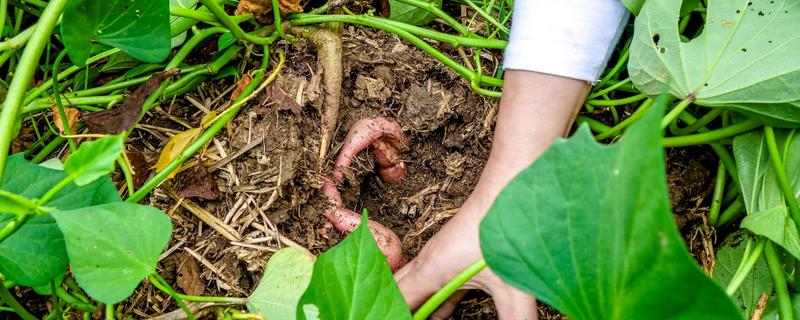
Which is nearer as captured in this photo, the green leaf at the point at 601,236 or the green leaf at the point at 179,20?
the green leaf at the point at 601,236

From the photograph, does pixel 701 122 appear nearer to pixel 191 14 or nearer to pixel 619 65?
pixel 619 65

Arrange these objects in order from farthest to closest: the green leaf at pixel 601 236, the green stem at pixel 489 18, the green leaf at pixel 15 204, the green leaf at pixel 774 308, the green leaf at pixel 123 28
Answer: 1. the green stem at pixel 489 18
2. the green leaf at pixel 774 308
3. the green leaf at pixel 123 28
4. the green leaf at pixel 15 204
5. the green leaf at pixel 601 236

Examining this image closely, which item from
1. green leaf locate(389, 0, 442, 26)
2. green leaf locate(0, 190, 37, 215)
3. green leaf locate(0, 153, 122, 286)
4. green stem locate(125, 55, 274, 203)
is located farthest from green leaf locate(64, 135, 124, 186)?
green leaf locate(389, 0, 442, 26)

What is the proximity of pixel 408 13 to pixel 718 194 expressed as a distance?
60 cm

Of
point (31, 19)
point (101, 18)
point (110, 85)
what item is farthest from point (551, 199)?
point (31, 19)

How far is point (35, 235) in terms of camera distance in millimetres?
744

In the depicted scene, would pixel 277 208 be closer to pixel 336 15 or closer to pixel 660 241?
pixel 336 15

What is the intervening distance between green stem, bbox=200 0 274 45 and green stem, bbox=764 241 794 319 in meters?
0.81

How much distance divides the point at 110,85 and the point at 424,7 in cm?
53

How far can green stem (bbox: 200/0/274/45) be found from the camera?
945mm

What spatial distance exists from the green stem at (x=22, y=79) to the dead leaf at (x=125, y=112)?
1.02ft

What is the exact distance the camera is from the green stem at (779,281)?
0.89 meters

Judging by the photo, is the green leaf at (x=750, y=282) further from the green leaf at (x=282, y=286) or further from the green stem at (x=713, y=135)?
the green leaf at (x=282, y=286)

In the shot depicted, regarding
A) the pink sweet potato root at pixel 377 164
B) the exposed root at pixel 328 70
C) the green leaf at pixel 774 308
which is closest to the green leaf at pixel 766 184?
the green leaf at pixel 774 308
